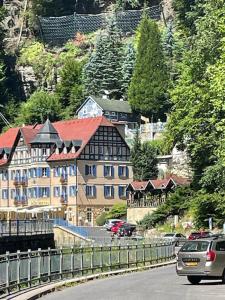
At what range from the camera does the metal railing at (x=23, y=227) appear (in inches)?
2195

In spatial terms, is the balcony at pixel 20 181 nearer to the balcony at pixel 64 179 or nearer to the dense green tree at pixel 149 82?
the balcony at pixel 64 179

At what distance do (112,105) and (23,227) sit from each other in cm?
5605

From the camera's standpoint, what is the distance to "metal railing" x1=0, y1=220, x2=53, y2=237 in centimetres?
5575

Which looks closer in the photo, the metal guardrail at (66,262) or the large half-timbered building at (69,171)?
the metal guardrail at (66,262)

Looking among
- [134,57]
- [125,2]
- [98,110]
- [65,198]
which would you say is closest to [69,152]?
[65,198]

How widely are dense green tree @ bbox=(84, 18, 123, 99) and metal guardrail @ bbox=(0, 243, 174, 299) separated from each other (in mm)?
74196

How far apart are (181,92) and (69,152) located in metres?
39.9

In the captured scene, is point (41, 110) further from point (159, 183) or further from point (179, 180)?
point (179, 180)

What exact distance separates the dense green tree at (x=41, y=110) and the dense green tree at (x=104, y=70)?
5432mm

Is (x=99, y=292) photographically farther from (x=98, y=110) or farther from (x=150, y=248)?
(x=98, y=110)

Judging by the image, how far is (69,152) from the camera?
9775cm

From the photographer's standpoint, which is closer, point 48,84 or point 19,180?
point 19,180

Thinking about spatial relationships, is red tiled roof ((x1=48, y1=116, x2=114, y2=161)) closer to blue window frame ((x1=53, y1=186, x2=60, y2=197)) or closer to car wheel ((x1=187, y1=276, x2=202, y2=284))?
blue window frame ((x1=53, y1=186, x2=60, y2=197))

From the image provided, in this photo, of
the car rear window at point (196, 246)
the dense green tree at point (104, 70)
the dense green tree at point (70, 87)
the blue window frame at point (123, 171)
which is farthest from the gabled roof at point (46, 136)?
the car rear window at point (196, 246)
